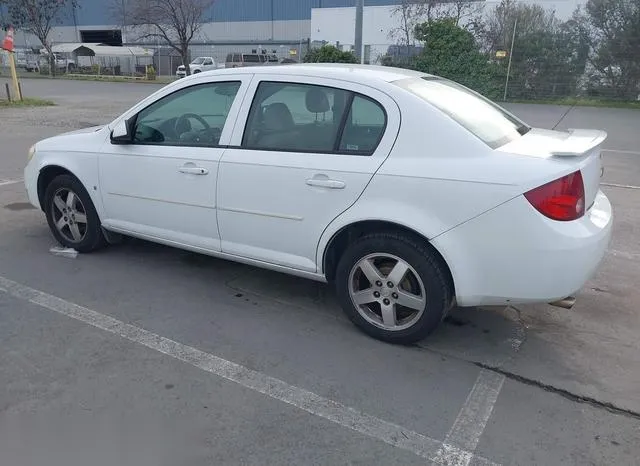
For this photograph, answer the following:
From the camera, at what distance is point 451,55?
2130 centimetres

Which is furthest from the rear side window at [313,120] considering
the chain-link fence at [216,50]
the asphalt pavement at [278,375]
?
the chain-link fence at [216,50]

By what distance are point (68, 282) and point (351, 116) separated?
2650 mm

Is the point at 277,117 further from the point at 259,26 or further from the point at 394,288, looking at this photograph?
the point at 259,26

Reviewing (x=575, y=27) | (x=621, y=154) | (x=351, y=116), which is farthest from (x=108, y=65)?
(x=351, y=116)

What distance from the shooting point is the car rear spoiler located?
3.10 m

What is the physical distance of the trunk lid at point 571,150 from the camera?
3123 millimetres

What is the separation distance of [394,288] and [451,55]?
64.9ft

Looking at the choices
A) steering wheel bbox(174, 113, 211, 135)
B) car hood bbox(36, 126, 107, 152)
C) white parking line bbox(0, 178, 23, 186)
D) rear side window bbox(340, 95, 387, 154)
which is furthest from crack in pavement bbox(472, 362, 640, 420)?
white parking line bbox(0, 178, 23, 186)

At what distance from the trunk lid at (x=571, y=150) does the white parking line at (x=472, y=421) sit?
46.5 inches

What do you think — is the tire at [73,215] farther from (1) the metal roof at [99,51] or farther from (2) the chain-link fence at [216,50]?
(1) the metal roof at [99,51]

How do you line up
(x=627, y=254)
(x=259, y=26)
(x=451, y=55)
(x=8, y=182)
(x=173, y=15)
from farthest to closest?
(x=259, y=26)
(x=173, y=15)
(x=451, y=55)
(x=8, y=182)
(x=627, y=254)

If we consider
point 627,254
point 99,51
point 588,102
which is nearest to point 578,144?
point 627,254

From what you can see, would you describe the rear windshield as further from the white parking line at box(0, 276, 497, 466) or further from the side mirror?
the side mirror

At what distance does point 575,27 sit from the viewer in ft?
74.3
